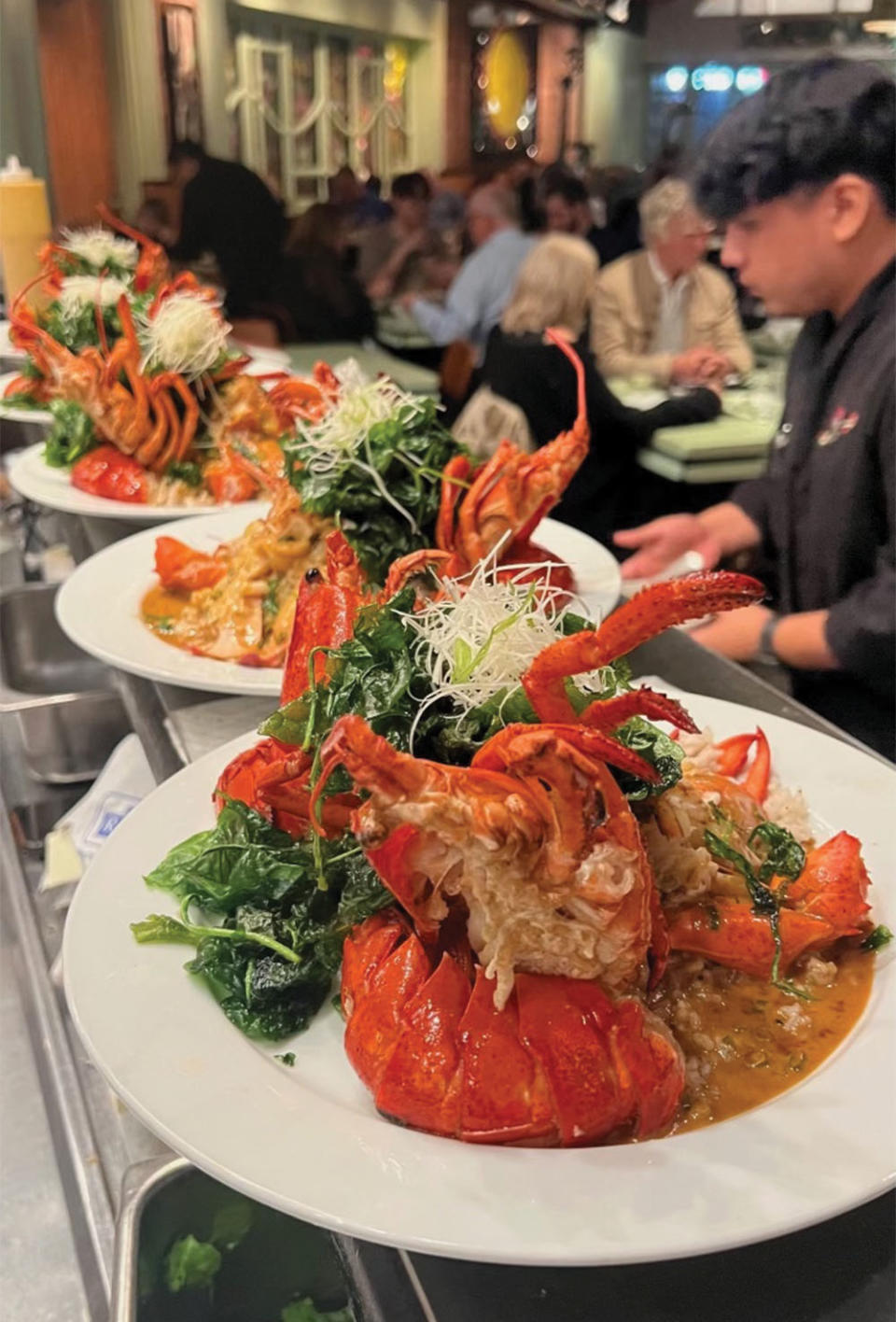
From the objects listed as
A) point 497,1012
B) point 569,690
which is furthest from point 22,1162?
point 569,690

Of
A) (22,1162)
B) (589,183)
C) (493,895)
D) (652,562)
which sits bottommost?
(22,1162)

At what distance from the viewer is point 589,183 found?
7.60 meters

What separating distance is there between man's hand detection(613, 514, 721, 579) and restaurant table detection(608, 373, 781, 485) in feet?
7.22

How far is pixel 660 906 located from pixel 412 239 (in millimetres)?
7367

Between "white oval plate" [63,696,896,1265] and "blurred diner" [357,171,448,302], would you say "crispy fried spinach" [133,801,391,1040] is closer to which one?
"white oval plate" [63,696,896,1265]

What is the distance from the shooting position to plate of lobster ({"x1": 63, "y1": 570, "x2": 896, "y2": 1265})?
36.7 inches

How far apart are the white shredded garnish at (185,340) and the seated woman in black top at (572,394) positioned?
6.52ft

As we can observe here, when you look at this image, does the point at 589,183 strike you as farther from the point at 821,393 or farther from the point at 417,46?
the point at 821,393

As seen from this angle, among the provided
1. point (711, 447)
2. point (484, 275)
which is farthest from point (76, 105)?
point (711, 447)

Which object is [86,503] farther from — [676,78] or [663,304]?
[676,78]

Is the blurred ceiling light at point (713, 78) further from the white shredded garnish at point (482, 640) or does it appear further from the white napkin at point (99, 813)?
the white shredded garnish at point (482, 640)

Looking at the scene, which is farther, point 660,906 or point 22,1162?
point 22,1162

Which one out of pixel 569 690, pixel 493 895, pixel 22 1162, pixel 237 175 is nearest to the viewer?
pixel 493 895

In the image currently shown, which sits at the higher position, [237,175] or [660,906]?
[237,175]
